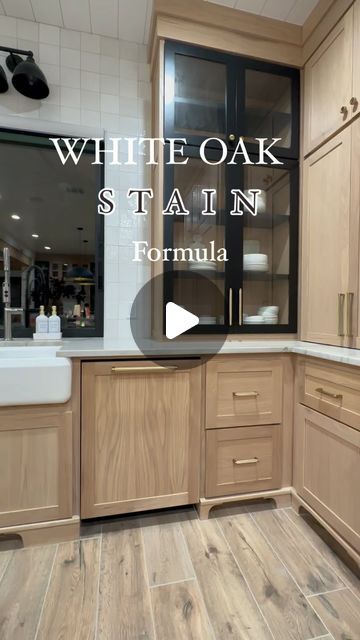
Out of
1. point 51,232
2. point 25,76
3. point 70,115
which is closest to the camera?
point 25,76

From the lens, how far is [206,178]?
6.03 feet

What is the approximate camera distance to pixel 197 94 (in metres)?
1.79

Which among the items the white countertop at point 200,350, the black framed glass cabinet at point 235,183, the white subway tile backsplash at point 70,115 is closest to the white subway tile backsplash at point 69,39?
the white subway tile backsplash at point 70,115

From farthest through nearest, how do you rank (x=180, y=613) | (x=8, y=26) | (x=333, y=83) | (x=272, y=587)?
(x=8, y=26) < (x=333, y=83) < (x=272, y=587) < (x=180, y=613)

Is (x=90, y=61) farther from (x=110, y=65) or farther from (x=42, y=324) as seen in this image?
(x=42, y=324)

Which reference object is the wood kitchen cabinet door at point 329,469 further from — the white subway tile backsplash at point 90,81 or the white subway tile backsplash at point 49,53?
the white subway tile backsplash at point 49,53

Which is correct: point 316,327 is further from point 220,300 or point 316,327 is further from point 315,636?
point 315,636

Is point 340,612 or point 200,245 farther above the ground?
point 200,245

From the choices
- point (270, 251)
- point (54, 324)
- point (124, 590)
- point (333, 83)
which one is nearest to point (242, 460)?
point (124, 590)

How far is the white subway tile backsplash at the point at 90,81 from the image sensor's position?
1959mm

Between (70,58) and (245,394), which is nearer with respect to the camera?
(245,394)

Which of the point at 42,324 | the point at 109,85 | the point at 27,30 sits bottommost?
the point at 42,324

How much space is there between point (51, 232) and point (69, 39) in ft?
3.71

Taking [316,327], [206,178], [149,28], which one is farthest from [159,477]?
[149,28]
